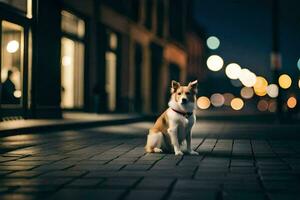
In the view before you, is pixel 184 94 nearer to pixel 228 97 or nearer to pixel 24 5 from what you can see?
pixel 24 5

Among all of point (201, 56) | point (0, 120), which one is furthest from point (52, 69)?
point (201, 56)

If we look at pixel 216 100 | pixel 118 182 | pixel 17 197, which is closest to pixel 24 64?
pixel 118 182

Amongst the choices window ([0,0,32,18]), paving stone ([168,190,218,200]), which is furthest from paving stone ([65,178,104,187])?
window ([0,0,32,18])

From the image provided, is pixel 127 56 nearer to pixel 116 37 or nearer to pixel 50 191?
pixel 116 37

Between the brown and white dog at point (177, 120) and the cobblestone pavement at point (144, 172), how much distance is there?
28 cm

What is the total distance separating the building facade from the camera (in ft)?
67.6

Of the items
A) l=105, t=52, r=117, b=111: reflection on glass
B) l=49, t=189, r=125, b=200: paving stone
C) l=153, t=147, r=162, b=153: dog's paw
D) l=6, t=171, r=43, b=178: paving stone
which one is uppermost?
l=105, t=52, r=117, b=111: reflection on glass

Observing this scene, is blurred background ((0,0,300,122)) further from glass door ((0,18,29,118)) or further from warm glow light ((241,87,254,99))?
warm glow light ((241,87,254,99))

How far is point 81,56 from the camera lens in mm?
26484

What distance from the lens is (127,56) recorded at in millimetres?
33000

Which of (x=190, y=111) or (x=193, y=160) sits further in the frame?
(x=190, y=111)

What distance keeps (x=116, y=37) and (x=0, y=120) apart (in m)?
13.7

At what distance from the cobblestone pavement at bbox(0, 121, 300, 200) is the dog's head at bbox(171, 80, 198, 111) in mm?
861

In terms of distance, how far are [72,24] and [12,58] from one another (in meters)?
4.89
